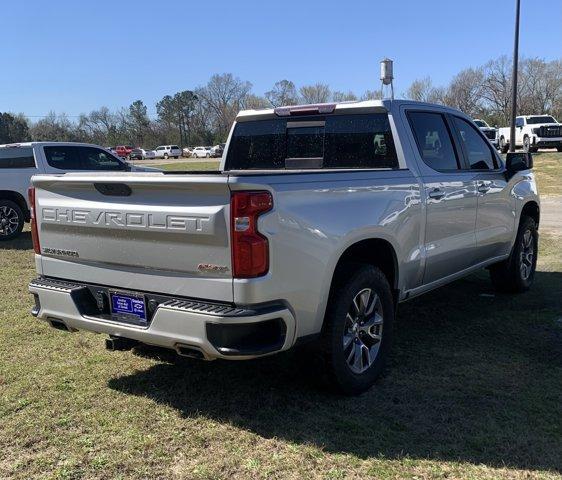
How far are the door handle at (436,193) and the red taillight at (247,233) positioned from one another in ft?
6.32

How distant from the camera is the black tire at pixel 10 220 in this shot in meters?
11.1

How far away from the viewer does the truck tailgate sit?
10.7 ft

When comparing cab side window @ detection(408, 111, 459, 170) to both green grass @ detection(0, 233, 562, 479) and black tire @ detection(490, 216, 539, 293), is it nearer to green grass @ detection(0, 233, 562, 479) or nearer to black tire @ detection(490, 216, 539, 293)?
green grass @ detection(0, 233, 562, 479)

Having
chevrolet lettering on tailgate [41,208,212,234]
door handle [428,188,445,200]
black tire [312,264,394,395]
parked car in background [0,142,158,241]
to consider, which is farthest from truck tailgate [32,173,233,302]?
parked car in background [0,142,158,241]

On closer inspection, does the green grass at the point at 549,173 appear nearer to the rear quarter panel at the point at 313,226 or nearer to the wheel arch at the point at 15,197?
the wheel arch at the point at 15,197

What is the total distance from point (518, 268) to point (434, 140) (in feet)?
7.21

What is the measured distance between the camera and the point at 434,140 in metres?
5.12

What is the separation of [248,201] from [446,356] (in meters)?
2.42

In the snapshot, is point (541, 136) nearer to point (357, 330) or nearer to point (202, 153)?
point (357, 330)

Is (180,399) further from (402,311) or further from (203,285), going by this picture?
(402,311)

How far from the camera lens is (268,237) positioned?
10.6 feet

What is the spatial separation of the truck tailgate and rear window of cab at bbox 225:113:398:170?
6.23 ft

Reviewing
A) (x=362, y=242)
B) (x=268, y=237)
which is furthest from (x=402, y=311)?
(x=268, y=237)

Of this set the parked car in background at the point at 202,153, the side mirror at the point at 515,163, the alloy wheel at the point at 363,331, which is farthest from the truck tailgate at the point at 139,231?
the parked car in background at the point at 202,153
